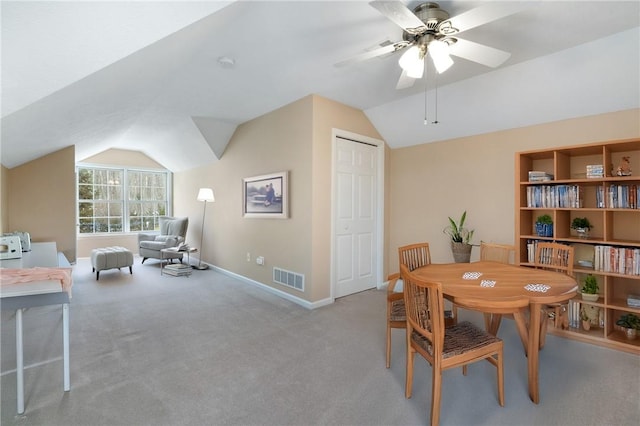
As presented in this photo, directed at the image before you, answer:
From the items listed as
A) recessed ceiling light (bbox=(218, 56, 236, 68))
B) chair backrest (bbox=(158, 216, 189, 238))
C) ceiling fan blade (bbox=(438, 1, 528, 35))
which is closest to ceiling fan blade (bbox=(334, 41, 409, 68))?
ceiling fan blade (bbox=(438, 1, 528, 35))

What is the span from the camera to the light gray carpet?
1727mm

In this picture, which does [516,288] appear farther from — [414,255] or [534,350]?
[414,255]

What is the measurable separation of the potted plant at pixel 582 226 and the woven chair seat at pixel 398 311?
2021 mm

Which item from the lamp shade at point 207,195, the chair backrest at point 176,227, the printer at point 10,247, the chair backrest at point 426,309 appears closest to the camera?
the chair backrest at point 426,309

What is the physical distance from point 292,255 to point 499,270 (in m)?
2.37

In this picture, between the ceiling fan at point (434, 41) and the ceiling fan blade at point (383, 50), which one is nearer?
the ceiling fan at point (434, 41)

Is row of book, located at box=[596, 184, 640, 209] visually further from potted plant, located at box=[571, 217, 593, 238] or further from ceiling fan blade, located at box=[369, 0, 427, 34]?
ceiling fan blade, located at box=[369, 0, 427, 34]

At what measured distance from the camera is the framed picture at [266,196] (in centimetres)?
397

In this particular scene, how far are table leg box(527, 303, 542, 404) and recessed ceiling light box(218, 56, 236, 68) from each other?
3.11 m

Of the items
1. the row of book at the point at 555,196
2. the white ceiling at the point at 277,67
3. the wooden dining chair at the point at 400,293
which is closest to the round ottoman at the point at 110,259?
the white ceiling at the point at 277,67

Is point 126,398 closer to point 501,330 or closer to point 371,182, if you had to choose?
point 501,330

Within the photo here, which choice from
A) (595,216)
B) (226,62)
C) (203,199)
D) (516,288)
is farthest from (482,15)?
(203,199)

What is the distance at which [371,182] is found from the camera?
441 centimetres

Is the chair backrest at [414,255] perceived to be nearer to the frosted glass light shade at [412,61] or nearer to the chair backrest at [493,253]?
the chair backrest at [493,253]
